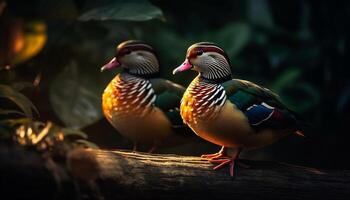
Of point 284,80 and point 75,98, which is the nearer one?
point 75,98

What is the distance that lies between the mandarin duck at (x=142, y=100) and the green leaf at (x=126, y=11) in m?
0.46

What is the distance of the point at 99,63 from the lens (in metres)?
4.76

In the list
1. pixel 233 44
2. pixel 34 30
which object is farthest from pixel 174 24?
pixel 34 30

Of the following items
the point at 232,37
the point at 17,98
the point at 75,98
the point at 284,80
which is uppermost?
A: the point at 17,98

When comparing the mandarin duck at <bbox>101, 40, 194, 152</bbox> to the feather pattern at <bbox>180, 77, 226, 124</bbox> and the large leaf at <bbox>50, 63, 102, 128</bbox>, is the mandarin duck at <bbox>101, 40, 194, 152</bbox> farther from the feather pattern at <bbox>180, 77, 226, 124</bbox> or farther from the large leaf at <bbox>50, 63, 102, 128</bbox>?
the large leaf at <bbox>50, 63, 102, 128</bbox>

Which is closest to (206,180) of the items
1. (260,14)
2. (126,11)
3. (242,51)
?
(126,11)

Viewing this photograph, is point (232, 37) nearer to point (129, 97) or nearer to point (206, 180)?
point (129, 97)

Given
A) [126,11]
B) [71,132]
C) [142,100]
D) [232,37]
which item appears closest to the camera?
[71,132]

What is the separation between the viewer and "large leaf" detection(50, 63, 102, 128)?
405cm

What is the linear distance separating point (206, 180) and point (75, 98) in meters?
1.50

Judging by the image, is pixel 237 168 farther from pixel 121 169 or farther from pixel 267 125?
pixel 121 169

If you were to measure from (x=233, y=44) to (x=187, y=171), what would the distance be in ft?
8.27

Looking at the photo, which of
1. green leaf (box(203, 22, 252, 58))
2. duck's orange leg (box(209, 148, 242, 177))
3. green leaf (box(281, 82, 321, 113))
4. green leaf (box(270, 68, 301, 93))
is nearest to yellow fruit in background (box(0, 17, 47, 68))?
duck's orange leg (box(209, 148, 242, 177))

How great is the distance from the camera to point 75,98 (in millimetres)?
4145
